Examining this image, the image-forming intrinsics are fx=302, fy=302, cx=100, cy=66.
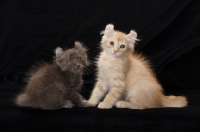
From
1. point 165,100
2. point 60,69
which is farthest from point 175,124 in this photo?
point 60,69

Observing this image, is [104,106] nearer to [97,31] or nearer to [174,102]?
[174,102]

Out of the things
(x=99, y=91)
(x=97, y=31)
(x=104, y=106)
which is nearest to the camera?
(x=104, y=106)

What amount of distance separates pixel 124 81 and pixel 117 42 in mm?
277

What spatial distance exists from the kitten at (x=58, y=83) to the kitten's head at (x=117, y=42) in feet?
0.75

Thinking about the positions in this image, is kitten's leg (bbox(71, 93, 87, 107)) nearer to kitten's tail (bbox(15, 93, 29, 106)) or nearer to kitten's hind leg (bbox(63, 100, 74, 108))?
kitten's hind leg (bbox(63, 100, 74, 108))

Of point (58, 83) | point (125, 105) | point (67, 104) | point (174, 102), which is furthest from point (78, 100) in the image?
point (174, 102)

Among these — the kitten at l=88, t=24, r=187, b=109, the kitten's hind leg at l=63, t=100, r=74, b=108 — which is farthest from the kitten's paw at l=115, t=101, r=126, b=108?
the kitten's hind leg at l=63, t=100, r=74, b=108

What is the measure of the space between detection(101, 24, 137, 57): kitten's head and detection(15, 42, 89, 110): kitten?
9.0 inches

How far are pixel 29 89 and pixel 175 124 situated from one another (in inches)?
35.5

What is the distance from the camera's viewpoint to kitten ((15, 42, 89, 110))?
1799 mm

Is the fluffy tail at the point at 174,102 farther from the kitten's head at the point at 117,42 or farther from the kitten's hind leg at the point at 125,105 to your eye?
the kitten's head at the point at 117,42

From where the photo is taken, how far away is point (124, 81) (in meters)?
2.09

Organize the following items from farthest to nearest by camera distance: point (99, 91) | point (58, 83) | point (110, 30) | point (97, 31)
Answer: point (97, 31) < point (99, 91) < point (110, 30) < point (58, 83)

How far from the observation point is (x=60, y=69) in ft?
6.27
